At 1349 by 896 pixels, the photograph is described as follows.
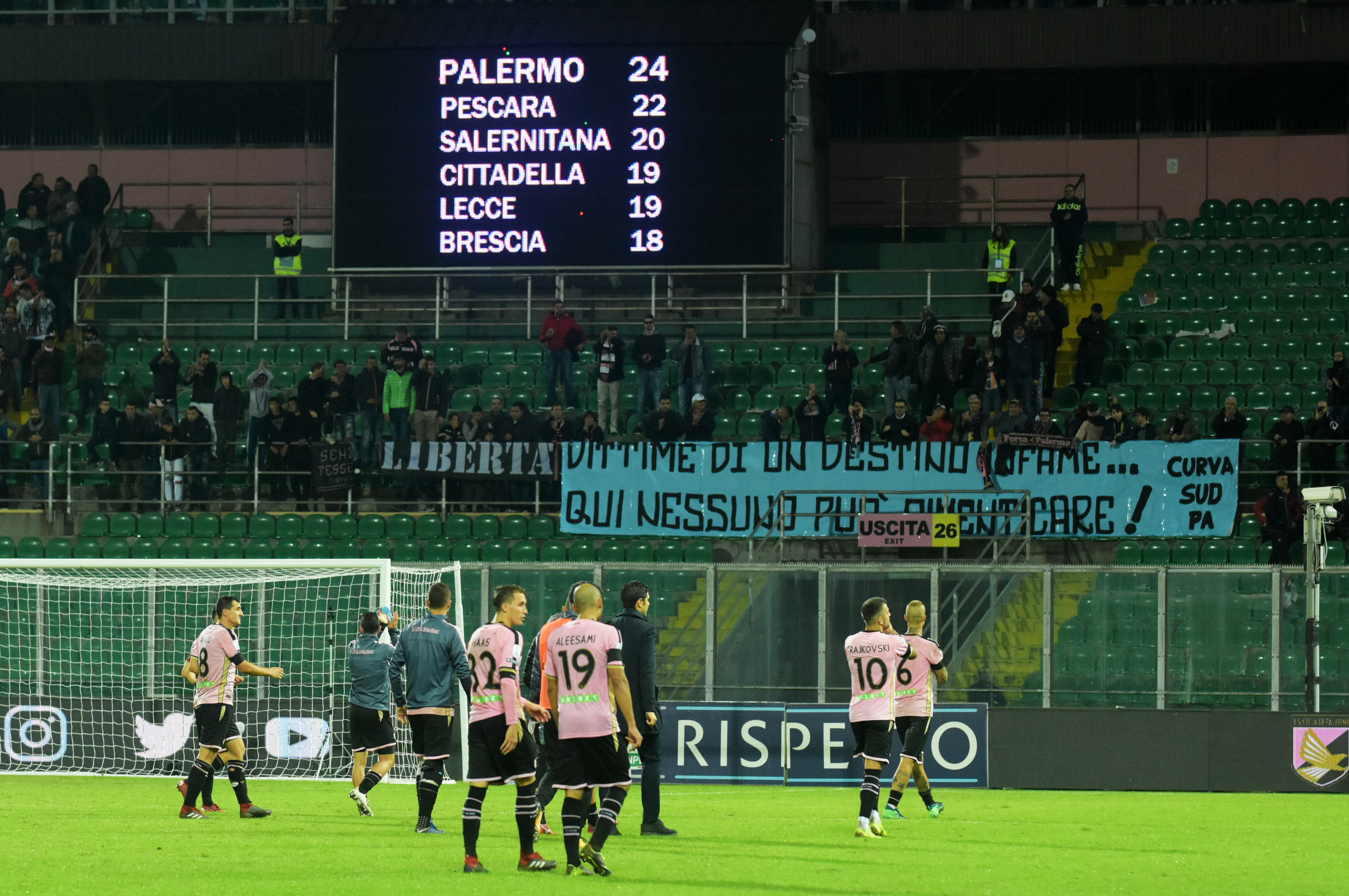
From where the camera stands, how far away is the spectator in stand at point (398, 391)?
26.1 m

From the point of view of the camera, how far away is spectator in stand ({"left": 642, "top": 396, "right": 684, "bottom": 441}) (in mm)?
24953

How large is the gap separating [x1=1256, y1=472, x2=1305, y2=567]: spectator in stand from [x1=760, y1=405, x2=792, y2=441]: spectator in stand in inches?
236

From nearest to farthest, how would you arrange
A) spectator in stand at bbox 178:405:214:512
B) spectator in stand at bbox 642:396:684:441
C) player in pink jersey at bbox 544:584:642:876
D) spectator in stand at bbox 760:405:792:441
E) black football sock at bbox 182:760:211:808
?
player in pink jersey at bbox 544:584:642:876 < black football sock at bbox 182:760:211:808 < spectator in stand at bbox 760:405:792:441 < spectator in stand at bbox 642:396:684:441 < spectator in stand at bbox 178:405:214:512

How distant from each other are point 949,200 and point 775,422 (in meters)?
9.96

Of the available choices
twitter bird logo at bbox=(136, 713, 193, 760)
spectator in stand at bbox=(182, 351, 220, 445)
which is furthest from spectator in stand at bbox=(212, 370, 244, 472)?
twitter bird logo at bbox=(136, 713, 193, 760)

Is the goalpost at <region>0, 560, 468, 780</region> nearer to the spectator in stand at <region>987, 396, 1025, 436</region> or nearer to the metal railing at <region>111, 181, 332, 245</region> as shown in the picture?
the spectator in stand at <region>987, 396, 1025, 436</region>

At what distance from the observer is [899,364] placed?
25781 mm

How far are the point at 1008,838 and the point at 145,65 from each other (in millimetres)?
23879

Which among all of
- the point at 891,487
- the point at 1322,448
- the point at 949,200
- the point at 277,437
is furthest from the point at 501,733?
the point at 949,200

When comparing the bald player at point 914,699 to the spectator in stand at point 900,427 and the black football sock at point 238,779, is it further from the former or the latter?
the spectator in stand at point 900,427

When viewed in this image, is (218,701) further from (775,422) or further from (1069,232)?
(1069,232)

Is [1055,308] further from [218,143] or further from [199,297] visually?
[218,143]

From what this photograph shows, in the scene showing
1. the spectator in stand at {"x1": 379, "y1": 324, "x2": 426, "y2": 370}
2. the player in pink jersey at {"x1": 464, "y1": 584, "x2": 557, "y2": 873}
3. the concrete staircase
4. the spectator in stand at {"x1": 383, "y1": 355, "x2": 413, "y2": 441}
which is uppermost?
the concrete staircase

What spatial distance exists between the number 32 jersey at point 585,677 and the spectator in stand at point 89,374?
1814 cm
